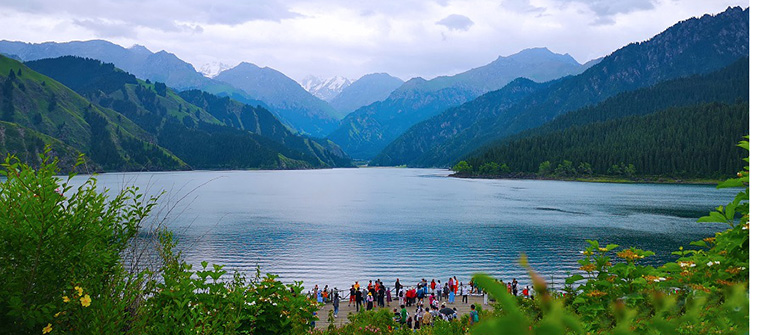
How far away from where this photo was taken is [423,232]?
87062 mm

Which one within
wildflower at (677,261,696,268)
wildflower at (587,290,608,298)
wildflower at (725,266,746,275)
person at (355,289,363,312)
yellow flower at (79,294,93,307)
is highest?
wildflower at (725,266,746,275)

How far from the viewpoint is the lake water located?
2349 inches

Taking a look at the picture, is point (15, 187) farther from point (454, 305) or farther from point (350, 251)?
point (350, 251)

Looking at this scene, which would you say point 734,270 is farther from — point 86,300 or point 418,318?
point 418,318

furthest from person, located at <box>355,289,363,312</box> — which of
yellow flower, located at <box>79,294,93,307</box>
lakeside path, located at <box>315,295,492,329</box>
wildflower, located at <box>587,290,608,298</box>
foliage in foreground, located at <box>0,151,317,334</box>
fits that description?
yellow flower, located at <box>79,294,93,307</box>

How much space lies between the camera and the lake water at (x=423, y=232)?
59.7 m

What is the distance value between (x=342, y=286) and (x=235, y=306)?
43.1 m

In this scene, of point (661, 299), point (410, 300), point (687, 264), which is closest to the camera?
point (661, 299)

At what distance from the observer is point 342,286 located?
171 ft

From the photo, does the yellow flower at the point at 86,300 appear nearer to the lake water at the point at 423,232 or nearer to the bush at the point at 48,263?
the bush at the point at 48,263

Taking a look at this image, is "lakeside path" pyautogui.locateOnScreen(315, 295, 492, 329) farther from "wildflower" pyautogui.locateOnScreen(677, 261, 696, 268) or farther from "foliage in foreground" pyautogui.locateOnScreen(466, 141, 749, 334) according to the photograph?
"wildflower" pyautogui.locateOnScreen(677, 261, 696, 268)

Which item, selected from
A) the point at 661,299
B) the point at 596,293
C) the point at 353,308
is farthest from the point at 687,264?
the point at 353,308

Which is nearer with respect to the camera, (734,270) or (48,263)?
(734,270)

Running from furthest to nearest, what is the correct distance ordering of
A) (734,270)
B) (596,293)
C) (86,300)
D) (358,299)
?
(358,299) < (596,293) < (734,270) < (86,300)
